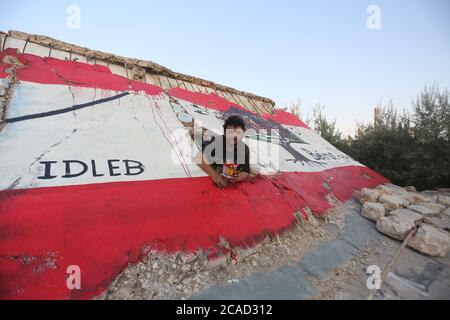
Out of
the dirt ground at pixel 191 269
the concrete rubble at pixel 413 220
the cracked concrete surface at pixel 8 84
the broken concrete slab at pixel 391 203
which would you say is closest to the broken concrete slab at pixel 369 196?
the concrete rubble at pixel 413 220

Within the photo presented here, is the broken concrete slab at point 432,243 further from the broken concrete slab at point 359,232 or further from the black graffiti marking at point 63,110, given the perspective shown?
the black graffiti marking at point 63,110


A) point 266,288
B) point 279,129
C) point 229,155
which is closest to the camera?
point 266,288

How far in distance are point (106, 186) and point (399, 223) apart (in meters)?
2.90

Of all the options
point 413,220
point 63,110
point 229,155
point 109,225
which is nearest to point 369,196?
point 413,220

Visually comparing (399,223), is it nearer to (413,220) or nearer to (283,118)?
(413,220)

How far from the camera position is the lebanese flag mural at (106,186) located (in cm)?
136

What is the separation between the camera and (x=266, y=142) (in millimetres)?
4125

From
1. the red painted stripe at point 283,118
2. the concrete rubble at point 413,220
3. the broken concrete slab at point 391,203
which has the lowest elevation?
the concrete rubble at point 413,220

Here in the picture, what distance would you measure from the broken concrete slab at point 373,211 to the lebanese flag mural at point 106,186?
50 cm

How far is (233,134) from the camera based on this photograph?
2.49 metres

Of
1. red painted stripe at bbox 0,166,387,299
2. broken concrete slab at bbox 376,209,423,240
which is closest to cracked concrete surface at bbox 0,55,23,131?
red painted stripe at bbox 0,166,387,299

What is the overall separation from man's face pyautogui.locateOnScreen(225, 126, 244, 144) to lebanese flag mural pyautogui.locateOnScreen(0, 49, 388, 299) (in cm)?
49
